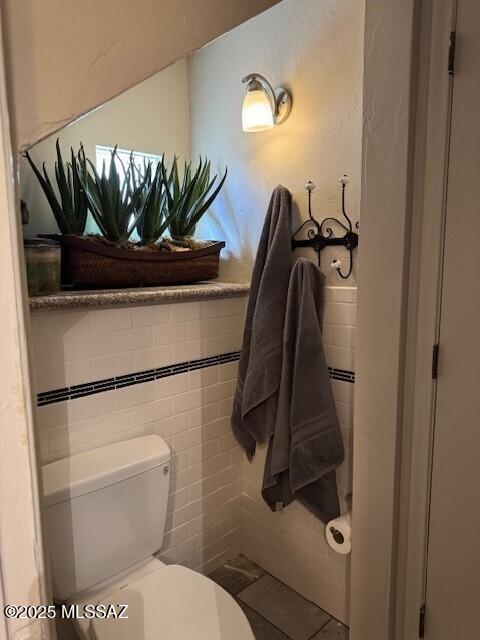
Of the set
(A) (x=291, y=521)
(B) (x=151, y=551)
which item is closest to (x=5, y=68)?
(B) (x=151, y=551)

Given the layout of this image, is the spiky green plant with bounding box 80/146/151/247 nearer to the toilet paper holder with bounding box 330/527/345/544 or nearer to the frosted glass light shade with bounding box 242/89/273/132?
the frosted glass light shade with bounding box 242/89/273/132

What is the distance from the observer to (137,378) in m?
1.53

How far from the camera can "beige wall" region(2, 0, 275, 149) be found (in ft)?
1.78

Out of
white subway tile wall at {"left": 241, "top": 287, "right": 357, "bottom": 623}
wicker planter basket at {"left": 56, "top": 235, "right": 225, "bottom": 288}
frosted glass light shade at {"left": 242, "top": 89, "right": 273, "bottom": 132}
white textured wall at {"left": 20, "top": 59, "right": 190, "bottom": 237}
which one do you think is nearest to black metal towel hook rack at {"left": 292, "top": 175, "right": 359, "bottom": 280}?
white subway tile wall at {"left": 241, "top": 287, "right": 357, "bottom": 623}

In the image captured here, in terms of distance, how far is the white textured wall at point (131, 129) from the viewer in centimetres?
158

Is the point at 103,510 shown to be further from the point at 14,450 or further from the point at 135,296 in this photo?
the point at 14,450

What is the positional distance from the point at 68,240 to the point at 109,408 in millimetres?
573

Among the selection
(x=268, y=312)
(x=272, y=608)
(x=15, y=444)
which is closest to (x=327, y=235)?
(x=268, y=312)

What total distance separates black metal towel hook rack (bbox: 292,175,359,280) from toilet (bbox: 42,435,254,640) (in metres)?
0.88

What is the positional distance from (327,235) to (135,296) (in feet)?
2.31

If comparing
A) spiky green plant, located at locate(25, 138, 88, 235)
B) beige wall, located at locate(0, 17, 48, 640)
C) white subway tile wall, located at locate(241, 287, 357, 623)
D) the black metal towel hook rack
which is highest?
spiky green plant, located at locate(25, 138, 88, 235)

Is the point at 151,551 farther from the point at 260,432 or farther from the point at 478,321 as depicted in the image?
the point at 478,321

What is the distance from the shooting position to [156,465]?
144 cm

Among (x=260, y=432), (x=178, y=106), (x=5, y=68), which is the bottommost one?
(x=260, y=432)
